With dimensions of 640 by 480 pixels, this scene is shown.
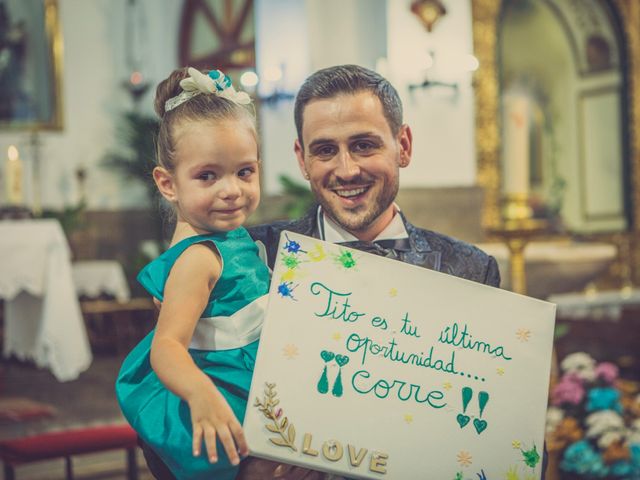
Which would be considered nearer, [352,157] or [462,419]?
[462,419]

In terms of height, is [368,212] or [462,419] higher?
[368,212]

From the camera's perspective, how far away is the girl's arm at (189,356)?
145 centimetres

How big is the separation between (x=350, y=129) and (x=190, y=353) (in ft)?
1.91

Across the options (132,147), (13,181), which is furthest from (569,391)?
(132,147)

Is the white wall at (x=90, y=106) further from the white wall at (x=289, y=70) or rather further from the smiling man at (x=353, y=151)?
the smiling man at (x=353, y=151)

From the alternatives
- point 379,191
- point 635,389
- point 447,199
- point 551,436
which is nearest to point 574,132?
point 447,199

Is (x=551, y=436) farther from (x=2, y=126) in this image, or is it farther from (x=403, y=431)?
(x=2, y=126)

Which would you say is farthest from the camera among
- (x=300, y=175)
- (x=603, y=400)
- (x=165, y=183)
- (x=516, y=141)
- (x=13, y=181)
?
(x=300, y=175)

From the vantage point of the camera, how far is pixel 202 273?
1.63 metres

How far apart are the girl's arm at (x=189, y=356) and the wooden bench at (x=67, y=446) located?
67.6 inches

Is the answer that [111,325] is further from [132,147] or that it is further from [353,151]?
[353,151]

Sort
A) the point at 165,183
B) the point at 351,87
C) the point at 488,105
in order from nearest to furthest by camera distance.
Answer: the point at 165,183, the point at 351,87, the point at 488,105

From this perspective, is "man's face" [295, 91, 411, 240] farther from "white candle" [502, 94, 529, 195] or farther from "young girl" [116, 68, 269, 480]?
"white candle" [502, 94, 529, 195]

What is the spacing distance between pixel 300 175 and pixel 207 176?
263 inches
